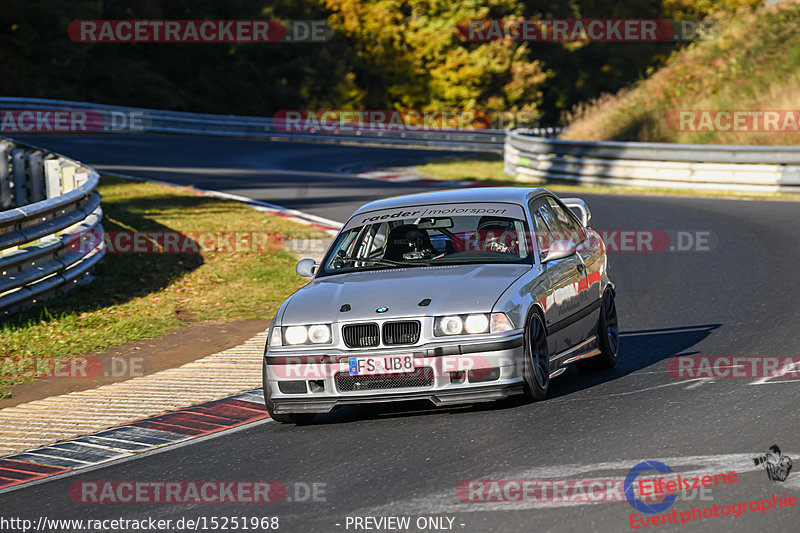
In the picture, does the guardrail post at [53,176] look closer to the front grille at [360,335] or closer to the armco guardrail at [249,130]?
the front grille at [360,335]

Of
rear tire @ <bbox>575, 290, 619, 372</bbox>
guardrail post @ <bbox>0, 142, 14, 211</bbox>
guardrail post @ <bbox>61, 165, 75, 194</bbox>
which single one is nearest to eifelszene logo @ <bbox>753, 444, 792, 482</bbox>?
rear tire @ <bbox>575, 290, 619, 372</bbox>

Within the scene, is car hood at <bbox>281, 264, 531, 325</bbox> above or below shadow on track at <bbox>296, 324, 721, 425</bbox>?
above

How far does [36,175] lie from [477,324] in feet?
43.6

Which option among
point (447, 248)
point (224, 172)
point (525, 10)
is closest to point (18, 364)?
point (447, 248)

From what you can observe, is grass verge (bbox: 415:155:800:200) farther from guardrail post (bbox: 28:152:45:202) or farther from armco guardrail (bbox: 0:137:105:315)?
armco guardrail (bbox: 0:137:105:315)

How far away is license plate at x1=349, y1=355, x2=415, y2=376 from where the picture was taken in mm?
7145

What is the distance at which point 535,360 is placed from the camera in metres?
7.45

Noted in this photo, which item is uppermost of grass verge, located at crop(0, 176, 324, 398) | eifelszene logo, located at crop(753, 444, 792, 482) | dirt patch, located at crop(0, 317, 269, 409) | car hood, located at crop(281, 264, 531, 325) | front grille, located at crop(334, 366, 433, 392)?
car hood, located at crop(281, 264, 531, 325)

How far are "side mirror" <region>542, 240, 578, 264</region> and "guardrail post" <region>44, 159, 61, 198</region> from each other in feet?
37.9

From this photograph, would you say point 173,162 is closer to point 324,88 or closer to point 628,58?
point 324,88

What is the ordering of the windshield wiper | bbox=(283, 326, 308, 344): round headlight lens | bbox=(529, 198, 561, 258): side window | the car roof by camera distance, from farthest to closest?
the car roof
bbox=(529, 198, 561, 258): side window
the windshield wiper
bbox=(283, 326, 308, 344): round headlight lens

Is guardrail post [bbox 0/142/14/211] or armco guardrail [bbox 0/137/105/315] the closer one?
armco guardrail [bbox 0/137/105/315]

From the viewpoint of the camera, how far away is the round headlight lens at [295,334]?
7.43 metres

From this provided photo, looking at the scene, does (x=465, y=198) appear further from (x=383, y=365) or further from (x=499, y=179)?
(x=499, y=179)
